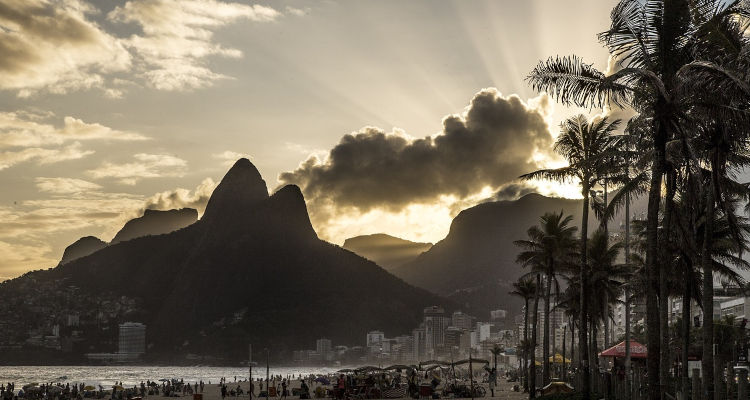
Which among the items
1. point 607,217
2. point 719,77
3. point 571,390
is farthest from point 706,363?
point 571,390

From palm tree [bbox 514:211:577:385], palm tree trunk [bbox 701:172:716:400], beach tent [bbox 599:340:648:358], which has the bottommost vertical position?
beach tent [bbox 599:340:648:358]

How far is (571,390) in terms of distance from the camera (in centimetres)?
4081

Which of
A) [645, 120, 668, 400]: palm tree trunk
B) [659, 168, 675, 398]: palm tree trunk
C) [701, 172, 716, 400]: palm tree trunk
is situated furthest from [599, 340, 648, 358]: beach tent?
[645, 120, 668, 400]: palm tree trunk

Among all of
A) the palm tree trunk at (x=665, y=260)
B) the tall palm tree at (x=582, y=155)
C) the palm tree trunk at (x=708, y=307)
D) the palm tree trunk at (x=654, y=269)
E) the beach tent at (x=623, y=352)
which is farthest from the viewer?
the beach tent at (x=623, y=352)

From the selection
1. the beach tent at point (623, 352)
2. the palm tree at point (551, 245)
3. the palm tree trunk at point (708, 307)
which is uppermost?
the palm tree at point (551, 245)

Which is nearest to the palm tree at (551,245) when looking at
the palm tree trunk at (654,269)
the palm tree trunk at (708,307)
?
the palm tree trunk at (708,307)

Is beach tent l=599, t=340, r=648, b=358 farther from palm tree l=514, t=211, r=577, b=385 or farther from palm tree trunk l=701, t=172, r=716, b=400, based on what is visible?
palm tree trunk l=701, t=172, r=716, b=400

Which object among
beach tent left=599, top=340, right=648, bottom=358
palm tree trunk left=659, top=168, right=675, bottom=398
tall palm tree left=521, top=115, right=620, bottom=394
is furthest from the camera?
beach tent left=599, top=340, right=648, bottom=358

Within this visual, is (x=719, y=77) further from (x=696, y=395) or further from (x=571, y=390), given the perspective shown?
(x=571, y=390)

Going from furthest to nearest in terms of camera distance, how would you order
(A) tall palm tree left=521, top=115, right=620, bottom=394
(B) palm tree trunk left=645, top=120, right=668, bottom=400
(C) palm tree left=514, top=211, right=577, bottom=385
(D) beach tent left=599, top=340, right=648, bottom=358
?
(C) palm tree left=514, top=211, right=577, bottom=385
(D) beach tent left=599, top=340, right=648, bottom=358
(A) tall palm tree left=521, top=115, right=620, bottom=394
(B) palm tree trunk left=645, top=120, right=668, bottom=400

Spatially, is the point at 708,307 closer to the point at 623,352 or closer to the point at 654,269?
the point at 654,269

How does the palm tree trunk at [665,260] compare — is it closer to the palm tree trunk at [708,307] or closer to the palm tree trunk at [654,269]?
the palm tree trunk at [708,307]

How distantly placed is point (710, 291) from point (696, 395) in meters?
3.69

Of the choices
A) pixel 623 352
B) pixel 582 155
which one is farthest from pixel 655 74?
pixel 623 352
